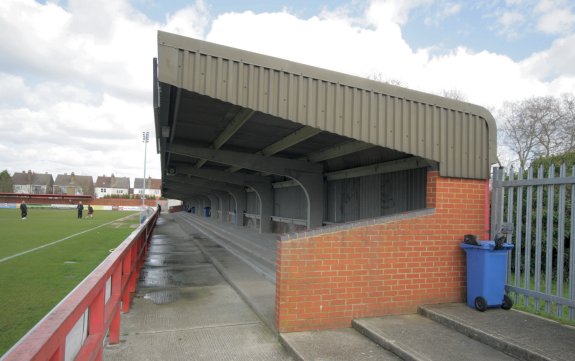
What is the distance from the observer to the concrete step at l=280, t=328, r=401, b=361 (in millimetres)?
4037

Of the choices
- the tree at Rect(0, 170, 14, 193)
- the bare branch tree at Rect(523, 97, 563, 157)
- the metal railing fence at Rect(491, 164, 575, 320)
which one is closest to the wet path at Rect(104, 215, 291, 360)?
the metal railing fence at Rect(491, 164, 575, 320)

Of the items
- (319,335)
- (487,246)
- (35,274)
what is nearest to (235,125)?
(319,335)

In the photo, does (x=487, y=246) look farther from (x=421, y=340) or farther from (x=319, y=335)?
(x=319, y=335)

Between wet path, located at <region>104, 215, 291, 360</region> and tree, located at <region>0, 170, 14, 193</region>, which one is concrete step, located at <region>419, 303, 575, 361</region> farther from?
tree, located at <region>0, 170, 14, 193</region>

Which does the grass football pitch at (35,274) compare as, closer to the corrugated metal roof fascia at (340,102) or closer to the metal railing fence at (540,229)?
the corrugated metal roof fascia at (340,102)

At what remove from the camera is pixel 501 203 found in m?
5.63

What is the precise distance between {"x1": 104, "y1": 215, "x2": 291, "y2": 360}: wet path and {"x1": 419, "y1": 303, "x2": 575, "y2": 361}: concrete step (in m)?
1.98

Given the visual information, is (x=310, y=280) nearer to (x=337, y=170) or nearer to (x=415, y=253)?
(x=415, y=253)


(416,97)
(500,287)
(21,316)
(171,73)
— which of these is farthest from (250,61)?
(21,316)

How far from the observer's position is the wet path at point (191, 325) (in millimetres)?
4359

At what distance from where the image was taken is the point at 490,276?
512 cm

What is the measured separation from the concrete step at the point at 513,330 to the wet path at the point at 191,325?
1984mm

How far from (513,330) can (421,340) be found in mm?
1002

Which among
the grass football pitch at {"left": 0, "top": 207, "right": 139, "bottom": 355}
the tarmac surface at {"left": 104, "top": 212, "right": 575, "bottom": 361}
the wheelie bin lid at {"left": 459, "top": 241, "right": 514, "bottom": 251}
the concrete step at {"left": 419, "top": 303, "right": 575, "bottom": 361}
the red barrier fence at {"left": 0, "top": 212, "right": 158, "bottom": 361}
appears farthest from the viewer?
the grass football pitch at {"left": 0, "top": 207, "right": 139, "bottom": 355}
